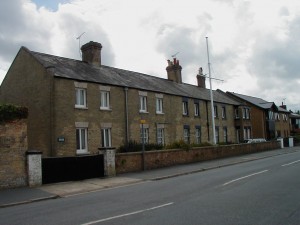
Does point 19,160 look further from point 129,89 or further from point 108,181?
point 129,89

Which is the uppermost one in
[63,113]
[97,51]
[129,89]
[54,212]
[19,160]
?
[97,51]

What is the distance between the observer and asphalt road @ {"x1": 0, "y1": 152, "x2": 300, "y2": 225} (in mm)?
7941

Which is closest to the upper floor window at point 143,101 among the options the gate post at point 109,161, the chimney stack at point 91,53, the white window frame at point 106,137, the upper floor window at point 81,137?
the white window frame at point 106,137

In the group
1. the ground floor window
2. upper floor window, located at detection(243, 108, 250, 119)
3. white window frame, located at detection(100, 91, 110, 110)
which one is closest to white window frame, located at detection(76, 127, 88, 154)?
white window frame, located at detection(100, 91, 110, 110)

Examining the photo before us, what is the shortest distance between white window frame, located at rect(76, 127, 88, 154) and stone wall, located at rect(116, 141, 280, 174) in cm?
484

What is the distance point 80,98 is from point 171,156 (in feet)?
24.6

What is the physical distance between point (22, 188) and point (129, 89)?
14746 mm

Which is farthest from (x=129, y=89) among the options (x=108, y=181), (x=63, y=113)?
(x=108, y=181)

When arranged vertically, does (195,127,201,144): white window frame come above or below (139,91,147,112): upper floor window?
below

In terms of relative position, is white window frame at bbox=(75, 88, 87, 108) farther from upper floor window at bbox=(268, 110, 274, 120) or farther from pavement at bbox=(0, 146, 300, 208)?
upper floor window at bbox=(268, 110, 274, 120)

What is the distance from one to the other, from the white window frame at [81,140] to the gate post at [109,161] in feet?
17.8

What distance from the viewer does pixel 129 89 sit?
2853 centimetres

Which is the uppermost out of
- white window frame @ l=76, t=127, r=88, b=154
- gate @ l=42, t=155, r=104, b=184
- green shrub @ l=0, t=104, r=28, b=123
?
green shrub @ l=0, t=104, r=28, b=123

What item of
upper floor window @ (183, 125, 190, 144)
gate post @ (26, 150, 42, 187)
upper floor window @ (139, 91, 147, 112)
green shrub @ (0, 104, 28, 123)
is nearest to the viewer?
green shrub @ (0, 104, 28, 123)
